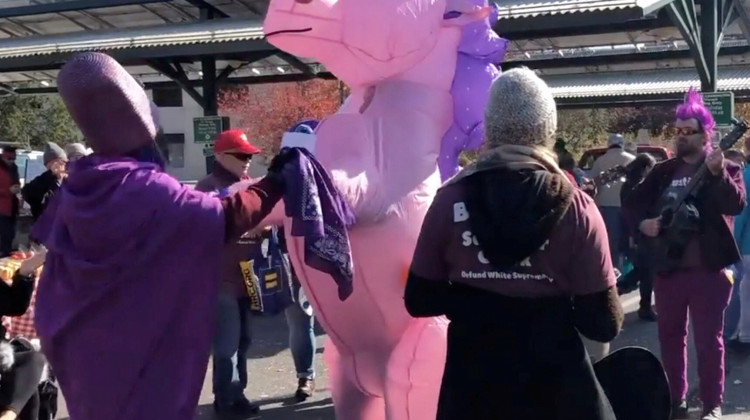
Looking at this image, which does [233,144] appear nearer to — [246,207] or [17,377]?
[17,377]

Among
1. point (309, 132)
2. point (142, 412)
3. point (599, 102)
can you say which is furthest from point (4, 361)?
point (599, 102)

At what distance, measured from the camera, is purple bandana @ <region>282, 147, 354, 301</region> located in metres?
2.73

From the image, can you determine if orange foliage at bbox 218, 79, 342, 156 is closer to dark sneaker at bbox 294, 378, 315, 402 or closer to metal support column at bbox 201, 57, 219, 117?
metal support column at bbox 201, 57, 219, 117

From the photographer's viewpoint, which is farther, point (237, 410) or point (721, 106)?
point (721, 106)

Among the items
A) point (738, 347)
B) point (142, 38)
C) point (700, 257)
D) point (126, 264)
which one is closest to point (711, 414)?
point (700, 257)

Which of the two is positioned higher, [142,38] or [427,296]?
[427,296]

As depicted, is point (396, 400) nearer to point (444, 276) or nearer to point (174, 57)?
point (444, 276)

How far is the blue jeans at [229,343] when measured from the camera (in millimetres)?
5449

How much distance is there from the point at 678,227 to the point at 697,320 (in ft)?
1.66

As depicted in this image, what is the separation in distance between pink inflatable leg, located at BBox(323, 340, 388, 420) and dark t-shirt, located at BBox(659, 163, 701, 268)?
6.81 ft

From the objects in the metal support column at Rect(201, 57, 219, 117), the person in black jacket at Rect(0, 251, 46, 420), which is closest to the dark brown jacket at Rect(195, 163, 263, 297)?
the person in black jacket at Rect(0, 251, 46, 420)

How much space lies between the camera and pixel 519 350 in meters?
2.46

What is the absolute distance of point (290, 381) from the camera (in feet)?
21.9

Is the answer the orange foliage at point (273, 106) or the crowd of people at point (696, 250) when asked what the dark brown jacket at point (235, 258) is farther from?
the orange foliage at point (273, 106)
